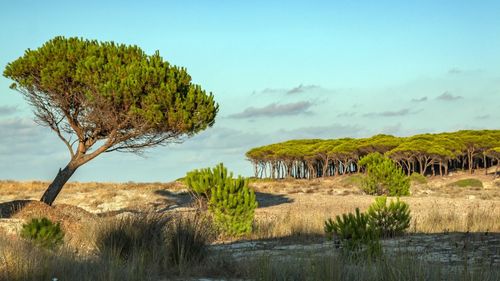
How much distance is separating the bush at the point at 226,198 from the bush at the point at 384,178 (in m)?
14.6

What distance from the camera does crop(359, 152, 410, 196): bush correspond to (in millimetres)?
32875

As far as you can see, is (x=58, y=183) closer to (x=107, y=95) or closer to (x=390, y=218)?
(x=107, y=95)

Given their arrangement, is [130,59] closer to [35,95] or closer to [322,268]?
[35,95]

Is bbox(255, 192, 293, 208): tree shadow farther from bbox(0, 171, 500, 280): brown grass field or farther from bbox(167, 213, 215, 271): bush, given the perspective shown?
bbox(167, 213, 215, 271): bush

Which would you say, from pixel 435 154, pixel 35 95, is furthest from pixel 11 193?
pixel 435 154

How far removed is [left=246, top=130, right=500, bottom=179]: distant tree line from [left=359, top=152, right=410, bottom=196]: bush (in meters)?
31.1

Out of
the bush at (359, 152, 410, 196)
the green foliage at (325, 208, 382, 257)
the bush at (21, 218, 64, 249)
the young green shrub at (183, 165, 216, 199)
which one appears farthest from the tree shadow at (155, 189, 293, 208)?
the green foliage at (325, 208, 382, 257)

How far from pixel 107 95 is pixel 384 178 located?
52.1ft

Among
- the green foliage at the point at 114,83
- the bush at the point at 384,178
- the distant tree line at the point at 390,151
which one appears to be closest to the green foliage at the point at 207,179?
the green foliage at the point at 114,83

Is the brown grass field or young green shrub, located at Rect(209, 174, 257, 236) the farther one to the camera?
young green shrub, located at Rect(209, 174, 257, 236)

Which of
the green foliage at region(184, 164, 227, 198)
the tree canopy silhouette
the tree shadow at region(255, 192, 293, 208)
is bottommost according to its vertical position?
the tree shadow at region(255, 192, 293, 208)

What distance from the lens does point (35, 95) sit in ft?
87.3

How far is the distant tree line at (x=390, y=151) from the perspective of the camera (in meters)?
75.3

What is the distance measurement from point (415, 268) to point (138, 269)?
3.61m
